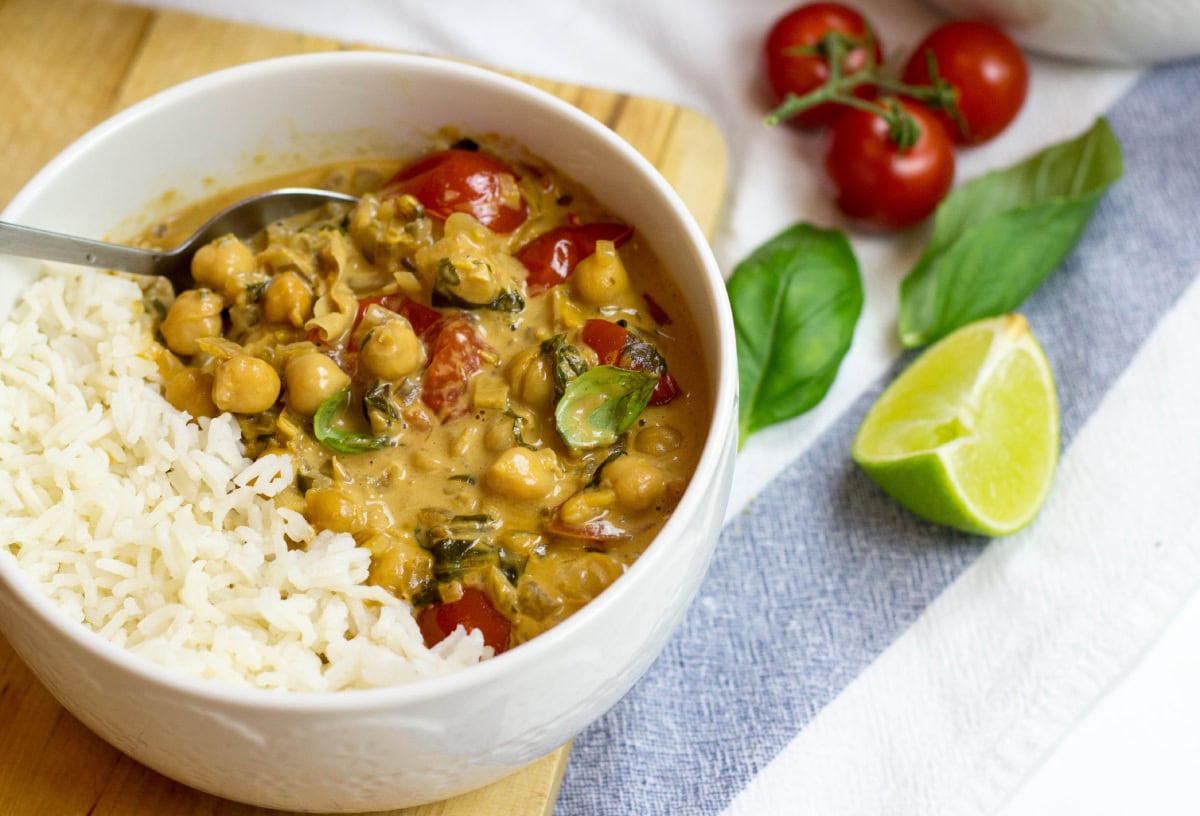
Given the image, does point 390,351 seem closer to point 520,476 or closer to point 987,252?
point 520,476

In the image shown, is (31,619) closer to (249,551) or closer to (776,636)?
(249,551)

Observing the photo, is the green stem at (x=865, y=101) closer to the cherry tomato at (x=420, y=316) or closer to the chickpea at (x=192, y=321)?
the cherry tomato at (x=420, y=316)

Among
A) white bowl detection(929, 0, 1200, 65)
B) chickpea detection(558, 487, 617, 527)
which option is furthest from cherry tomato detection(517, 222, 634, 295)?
white bowl detection(929, 0, 1200, 65)

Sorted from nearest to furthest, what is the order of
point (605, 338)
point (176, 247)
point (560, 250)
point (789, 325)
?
point (605, 338)
point (560, 250)
point (176, 247)
point (789, 325)

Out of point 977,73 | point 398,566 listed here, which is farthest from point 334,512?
point 977,73

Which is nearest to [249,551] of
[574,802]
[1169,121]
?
[574,802]

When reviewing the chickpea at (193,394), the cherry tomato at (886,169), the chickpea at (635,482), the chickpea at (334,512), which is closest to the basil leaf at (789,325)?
the cherry tomato at (886,169)

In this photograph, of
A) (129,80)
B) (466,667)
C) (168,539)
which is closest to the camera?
(466,667)
